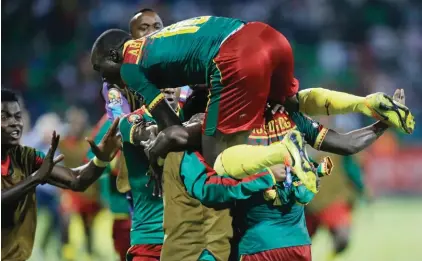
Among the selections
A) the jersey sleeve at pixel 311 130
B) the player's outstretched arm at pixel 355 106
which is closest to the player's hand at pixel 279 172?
the jersey sleeve at pixel 311 130

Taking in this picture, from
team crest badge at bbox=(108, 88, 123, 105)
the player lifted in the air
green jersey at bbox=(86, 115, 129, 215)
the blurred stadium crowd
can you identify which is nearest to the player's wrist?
team crest badge at bbox=(108, 88, 123, 105)

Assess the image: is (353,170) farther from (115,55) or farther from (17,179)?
(17,179)

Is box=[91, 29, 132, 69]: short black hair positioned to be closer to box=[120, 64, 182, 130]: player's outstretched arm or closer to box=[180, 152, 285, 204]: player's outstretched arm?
box=[120, 64, 182, 130]: player's outstretched arm

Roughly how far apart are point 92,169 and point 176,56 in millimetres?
1294

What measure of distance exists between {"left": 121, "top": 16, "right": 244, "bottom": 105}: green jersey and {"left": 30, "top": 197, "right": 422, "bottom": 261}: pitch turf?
5.23m

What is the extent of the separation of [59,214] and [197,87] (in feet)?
19.8

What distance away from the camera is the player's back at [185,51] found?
16.7 ft

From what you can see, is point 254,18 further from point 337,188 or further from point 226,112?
point 226,112

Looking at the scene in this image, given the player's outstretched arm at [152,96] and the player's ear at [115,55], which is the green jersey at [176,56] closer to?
the player's outstretched arm at [152,96]

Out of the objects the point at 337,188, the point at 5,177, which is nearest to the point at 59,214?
the point at 337,188

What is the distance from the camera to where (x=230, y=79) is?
497 cm

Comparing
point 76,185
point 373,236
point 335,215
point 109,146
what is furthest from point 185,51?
point 373,236

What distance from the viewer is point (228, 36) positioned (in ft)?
16.7

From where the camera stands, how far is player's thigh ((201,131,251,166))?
16.3 ft
